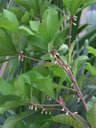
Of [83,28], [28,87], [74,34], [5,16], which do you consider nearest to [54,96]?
[28,87]

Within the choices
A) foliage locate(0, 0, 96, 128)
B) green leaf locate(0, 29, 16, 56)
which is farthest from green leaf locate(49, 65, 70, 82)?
green leaf locate(0, 29, 16, 56)

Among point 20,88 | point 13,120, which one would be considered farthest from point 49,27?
point 13,120

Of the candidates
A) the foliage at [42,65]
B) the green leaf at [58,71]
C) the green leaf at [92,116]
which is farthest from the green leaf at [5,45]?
the green leaf at [92,116]

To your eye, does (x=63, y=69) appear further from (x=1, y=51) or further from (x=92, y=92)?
(x=92, y=92)

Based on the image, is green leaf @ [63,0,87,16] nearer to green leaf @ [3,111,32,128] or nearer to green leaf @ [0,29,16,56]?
green leaf @ [0,29,16,56]

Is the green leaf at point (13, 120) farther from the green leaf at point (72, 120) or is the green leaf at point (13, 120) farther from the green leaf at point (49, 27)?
the green leaf at point (49, 27)
